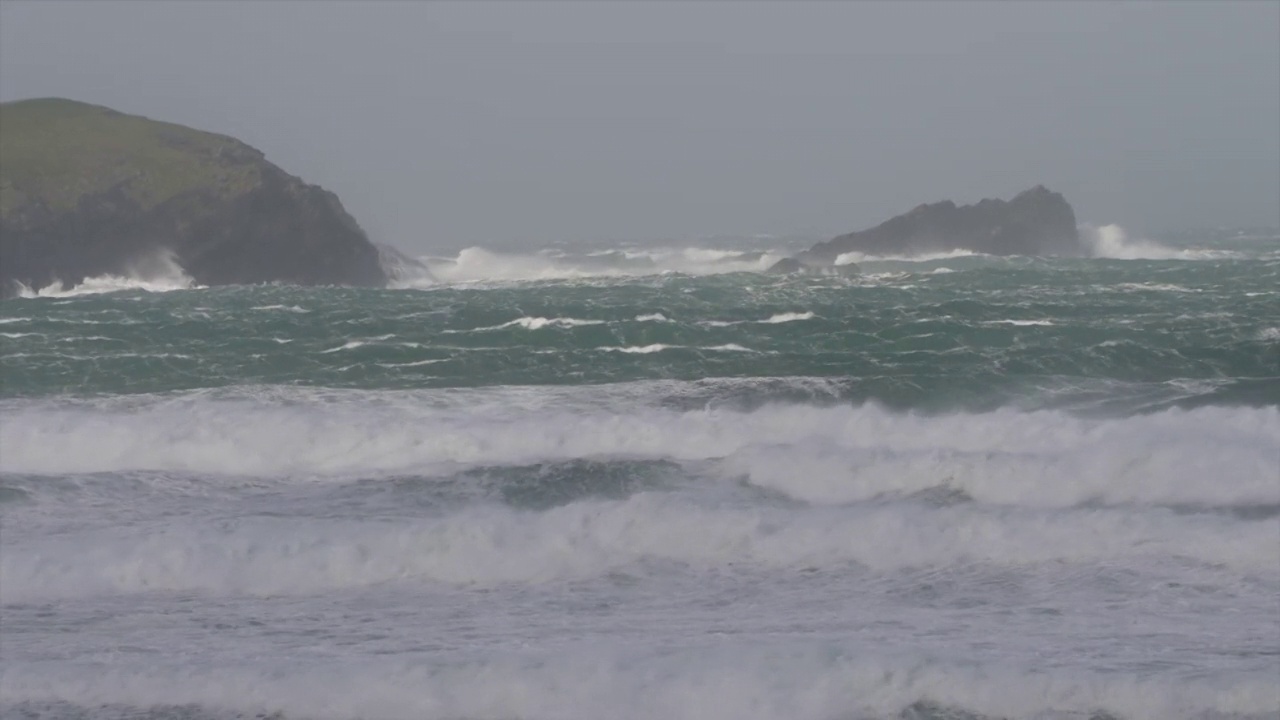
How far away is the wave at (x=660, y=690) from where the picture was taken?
877 cm

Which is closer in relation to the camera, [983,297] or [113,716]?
[113,716]

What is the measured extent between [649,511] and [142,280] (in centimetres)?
3021

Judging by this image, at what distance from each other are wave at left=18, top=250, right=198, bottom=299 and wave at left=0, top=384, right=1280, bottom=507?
21.3 meters

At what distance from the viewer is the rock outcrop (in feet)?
127

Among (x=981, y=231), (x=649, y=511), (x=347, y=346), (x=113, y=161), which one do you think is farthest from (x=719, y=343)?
(x=981, y=231)

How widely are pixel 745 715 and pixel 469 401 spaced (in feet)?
31.8

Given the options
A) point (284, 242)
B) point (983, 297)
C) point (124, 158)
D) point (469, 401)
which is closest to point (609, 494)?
point (469, 401)

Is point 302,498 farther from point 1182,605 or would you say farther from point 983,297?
point 983,297

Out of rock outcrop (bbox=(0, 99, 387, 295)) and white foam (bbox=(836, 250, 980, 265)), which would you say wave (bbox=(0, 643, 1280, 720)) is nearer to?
rock outcrop (bbox=(0, 99, 387, 295))

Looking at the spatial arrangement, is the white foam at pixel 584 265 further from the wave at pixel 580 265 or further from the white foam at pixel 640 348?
the white foam at pixel 640 348

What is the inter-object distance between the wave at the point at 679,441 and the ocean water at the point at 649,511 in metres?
0.06

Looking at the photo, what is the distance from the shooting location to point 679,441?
1580 centimetres

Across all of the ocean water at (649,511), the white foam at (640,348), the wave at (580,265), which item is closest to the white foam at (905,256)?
the wave at (580,265)

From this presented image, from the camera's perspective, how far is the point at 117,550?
39.7 ft
